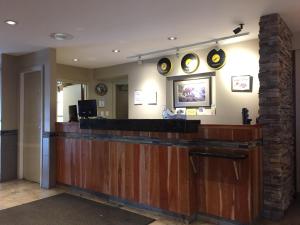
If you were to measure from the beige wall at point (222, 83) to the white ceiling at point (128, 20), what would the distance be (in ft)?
1.21

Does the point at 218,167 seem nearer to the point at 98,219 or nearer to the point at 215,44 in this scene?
the point at 98,219

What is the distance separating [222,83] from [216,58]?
0.45m

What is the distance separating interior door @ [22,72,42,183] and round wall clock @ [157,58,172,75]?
233cm

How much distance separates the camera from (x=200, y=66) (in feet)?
15.6

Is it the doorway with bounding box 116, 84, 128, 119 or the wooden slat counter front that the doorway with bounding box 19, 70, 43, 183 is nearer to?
the wooden slat counter front

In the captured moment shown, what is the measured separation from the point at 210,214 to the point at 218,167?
585 mm

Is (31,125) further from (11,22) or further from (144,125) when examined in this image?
(144,125)

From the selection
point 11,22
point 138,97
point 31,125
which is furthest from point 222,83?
point 31,125

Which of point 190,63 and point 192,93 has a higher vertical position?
point 190,63

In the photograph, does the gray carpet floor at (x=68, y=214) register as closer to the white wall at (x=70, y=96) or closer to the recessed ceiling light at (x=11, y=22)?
the recessed ceiling light at (x=11, y=22)

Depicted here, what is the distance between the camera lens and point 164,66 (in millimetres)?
5195

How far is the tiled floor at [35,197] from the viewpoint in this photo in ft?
10.1

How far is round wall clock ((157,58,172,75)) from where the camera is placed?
5.14 m

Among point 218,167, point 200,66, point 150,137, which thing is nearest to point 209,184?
point 218,167
